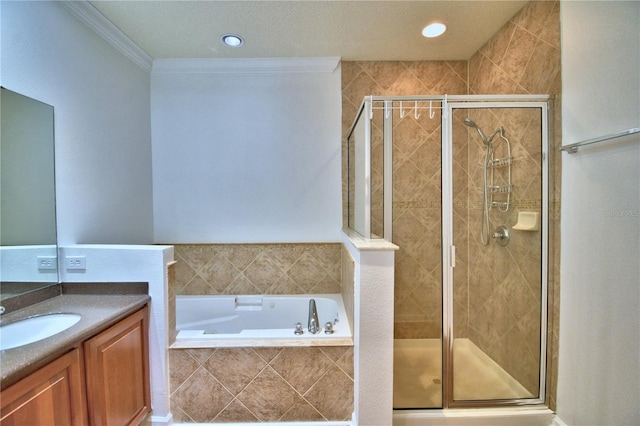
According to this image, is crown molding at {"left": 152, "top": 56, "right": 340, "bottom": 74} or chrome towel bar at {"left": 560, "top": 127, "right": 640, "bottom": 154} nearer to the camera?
chrome towel bar at {"left": 560, "top": 127, "right": 640, "bottom": 154}

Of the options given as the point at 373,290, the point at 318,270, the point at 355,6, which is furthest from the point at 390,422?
the point at 355,6

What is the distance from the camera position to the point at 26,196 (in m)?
1.43

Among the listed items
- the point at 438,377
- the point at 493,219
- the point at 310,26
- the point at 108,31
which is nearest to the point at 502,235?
the point at 493,219

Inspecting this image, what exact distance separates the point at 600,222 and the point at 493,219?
656 mm

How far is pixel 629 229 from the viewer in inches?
49.4

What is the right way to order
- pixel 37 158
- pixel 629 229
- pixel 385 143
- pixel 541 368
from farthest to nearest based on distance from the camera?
pixel 385 143 < pixel 541 368 < pixel 37 158 < pixel 629 229

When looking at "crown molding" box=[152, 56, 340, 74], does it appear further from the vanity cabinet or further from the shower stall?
the vanity cabinet

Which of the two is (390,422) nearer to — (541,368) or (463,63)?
(541,368)

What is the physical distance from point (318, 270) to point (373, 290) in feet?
3.55

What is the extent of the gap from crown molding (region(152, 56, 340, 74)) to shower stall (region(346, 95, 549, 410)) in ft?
2.62

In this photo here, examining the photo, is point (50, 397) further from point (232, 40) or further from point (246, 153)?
point (232, 40)

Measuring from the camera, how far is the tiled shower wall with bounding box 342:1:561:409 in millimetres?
1688

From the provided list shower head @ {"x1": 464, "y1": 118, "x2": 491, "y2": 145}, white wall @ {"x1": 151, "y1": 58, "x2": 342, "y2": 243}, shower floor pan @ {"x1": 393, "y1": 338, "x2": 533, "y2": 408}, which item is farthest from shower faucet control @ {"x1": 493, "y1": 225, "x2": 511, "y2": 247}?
white wall @ {"x1": 151, "y1": 58, "x2": 342, "y2": 243}

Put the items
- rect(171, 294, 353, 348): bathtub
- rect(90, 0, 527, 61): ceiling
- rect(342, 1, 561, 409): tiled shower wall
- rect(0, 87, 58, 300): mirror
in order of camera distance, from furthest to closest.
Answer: rect(171, 294, 353, 348): bathtub
rect(90, 0, 527, 61): ceiling
rect(342, 1, 561, 409): tiled shower wall
rect(0, 87, 58, 300): mirror
